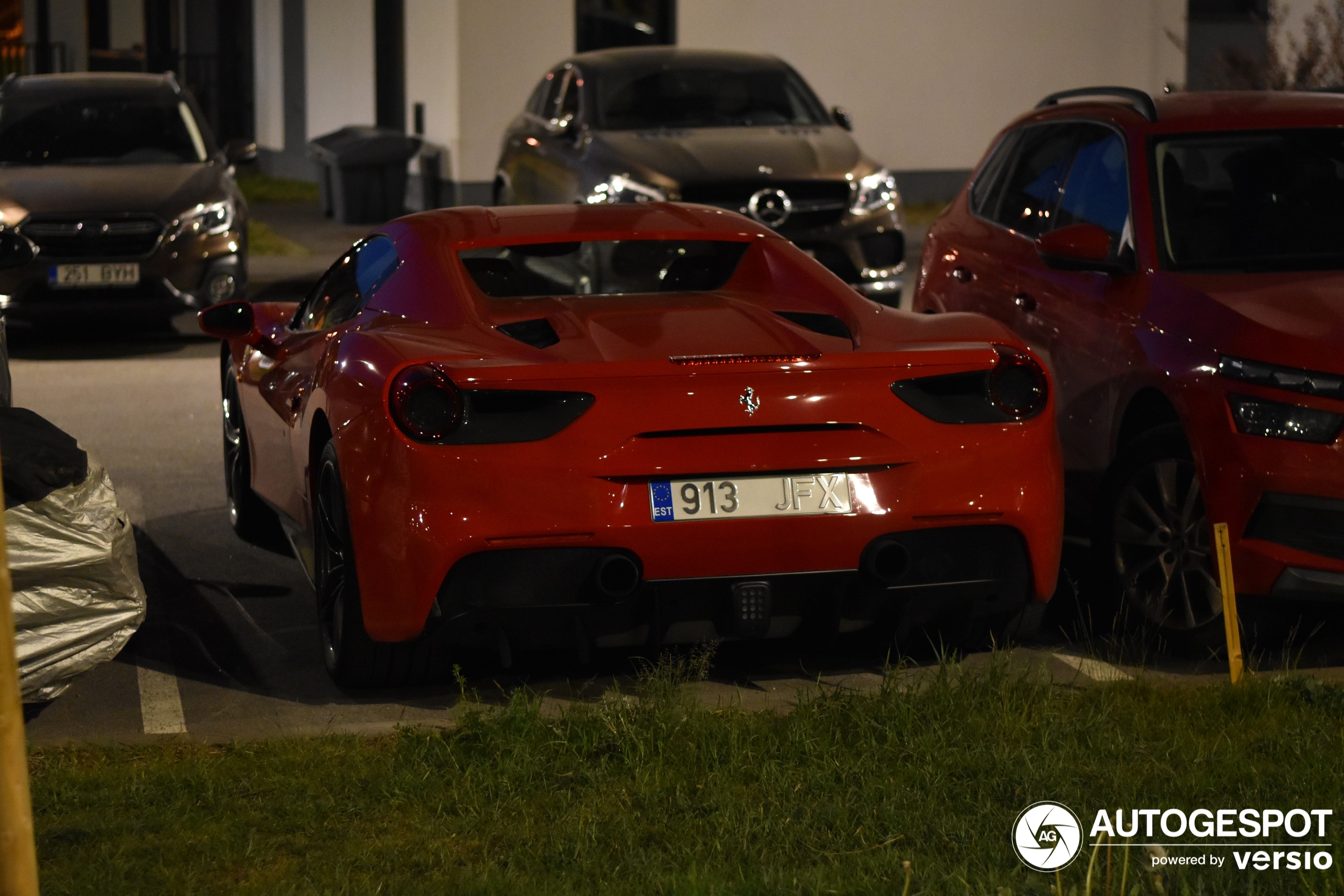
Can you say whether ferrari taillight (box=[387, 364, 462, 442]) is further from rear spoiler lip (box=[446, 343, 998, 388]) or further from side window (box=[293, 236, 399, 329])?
side window (box=[293, 236, 399, 329])

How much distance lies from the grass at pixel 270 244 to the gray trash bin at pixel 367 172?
1.20m

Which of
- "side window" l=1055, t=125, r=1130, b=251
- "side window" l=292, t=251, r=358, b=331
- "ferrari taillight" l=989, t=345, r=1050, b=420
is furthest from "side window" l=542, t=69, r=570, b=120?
"ferrari taillight" l=989, t=345, r=1050, b=420

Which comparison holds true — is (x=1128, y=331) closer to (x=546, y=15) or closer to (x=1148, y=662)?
(x=1148, y=662)

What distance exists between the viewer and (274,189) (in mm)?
29000

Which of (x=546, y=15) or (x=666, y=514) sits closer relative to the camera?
(x=666, y=514)

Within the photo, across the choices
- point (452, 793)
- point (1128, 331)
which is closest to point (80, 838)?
point (452, 793)

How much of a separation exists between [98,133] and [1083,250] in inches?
386

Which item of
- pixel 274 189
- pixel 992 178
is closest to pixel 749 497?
pixel 992 178

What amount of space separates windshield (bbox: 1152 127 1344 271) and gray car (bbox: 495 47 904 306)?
6.07m

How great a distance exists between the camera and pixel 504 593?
17.6ft

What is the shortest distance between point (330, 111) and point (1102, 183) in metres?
21.9

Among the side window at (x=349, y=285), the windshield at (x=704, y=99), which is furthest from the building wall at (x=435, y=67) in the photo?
the side window at (x=349, y=285)

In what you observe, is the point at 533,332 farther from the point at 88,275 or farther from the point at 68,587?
the point at 88,275

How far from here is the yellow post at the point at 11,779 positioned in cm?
310
